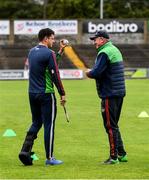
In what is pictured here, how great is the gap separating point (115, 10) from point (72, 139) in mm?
62550

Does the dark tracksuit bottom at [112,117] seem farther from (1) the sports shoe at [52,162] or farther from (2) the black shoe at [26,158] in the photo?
(2) the black shoe at [26,158]

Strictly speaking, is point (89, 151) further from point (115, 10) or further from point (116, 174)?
point (115, 10)

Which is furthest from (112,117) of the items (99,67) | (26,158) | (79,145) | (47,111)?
(79,145)

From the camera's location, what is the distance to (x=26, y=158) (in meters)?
9.61

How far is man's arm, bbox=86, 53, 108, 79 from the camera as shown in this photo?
31.6ft

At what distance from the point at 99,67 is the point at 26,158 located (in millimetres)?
1767

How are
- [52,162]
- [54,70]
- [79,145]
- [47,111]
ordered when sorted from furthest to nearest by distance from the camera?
[79,145]
[52,162]
[47,111]
[54,70]

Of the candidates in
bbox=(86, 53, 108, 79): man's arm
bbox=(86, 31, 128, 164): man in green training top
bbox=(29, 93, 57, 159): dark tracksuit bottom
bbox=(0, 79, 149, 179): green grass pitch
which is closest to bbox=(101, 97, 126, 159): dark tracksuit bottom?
bbox=(86, 31, 128, 164): man in green training top

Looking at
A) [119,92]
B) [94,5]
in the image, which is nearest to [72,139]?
[119,92]

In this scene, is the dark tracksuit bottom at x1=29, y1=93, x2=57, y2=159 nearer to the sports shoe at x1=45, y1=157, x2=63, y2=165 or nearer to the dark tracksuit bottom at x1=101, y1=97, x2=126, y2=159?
the sports shoe at x1=45, y1=157, x2=63, y2=165

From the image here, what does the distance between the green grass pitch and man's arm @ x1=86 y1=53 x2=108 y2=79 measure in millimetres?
1370

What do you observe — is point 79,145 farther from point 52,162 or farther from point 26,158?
point 26,158

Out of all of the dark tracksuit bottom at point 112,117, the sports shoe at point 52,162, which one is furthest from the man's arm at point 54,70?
the sports shoe at point 52,162

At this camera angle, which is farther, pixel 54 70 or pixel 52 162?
pixel 52 162
